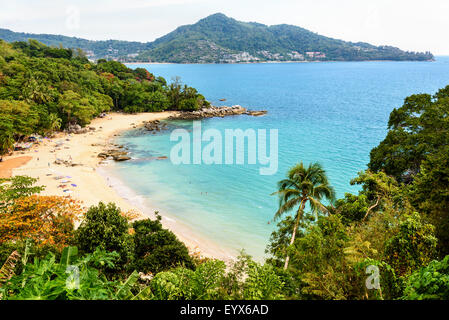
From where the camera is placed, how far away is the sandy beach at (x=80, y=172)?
20.9 metres

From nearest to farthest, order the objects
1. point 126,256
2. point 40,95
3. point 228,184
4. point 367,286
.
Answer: point 367,286 → point 126,256 → point 228,184 → point 40,95

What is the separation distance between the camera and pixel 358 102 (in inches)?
3017

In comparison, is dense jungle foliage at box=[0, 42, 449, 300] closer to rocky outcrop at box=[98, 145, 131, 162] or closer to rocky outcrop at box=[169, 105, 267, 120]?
rocky outcrop at box=[98, 145, 131, 162]

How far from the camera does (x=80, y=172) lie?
100 ft

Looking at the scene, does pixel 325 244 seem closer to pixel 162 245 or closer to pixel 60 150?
pixel 162 245

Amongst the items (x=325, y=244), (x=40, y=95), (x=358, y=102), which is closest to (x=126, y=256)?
(x=325, y=244)

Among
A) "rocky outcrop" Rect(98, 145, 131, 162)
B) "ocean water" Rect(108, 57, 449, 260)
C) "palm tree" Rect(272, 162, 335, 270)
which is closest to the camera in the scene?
"palm tree" Rect(272, 162, 335, 270)

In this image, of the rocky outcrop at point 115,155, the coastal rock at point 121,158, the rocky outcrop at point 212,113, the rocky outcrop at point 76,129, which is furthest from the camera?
the rocky outcrop at point 212,113

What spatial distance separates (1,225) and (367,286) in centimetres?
1721

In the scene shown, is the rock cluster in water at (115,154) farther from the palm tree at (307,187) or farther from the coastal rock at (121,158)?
the palm tree at (307,187)

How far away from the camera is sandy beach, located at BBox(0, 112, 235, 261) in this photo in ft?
68.5

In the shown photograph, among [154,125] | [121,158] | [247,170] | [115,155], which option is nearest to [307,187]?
[247,170]

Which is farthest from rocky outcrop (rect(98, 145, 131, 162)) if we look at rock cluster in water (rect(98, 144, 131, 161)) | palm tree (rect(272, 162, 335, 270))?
palm tree (rect(272, 162, 335, 270))

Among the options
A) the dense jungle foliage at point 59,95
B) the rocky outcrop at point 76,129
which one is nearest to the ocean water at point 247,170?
the rocky outcrop at point 76,129
